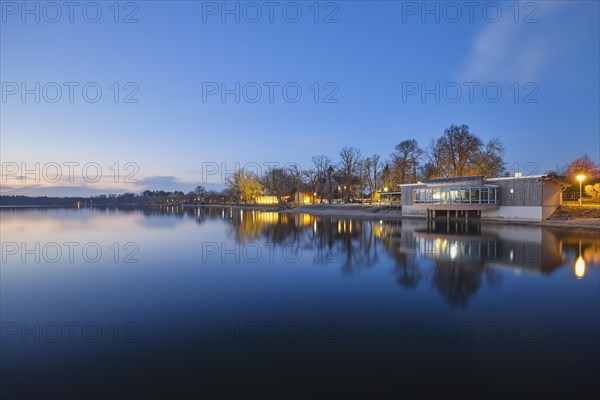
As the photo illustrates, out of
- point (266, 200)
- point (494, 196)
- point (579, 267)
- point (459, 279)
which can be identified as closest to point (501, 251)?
point (579, 267)

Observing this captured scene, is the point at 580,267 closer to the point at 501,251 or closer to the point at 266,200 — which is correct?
the point at 501,251

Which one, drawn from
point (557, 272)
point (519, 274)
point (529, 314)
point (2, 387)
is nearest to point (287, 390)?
point (2, 387)

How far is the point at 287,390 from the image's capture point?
209 inches

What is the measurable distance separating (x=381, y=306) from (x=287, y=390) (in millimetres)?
4983

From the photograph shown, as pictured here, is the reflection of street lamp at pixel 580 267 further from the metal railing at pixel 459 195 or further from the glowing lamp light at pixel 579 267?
the metal railing at pixel 459 195

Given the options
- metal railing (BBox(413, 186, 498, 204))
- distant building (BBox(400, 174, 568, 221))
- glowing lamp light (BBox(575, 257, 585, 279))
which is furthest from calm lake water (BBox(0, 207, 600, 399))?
metal railing (BBox(413, 186, 498, 204))

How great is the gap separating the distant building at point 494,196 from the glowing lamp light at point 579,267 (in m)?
21.8

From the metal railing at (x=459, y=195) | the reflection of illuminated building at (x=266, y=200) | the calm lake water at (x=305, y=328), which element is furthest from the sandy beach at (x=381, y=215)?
the calm lake water at (x=305, y=328)

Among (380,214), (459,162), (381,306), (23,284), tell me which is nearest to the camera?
(381,306)

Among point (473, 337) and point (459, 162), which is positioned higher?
point (459, 162)

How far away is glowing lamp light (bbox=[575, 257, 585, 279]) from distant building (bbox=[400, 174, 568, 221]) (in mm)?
21831

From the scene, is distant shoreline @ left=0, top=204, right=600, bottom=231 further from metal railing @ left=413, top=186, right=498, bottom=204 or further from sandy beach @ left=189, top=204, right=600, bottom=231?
metal railing @ left=413, top=186, right=498, bottom=204

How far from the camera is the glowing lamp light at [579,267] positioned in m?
13.1

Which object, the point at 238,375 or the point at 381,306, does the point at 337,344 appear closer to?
the point at 238,375
